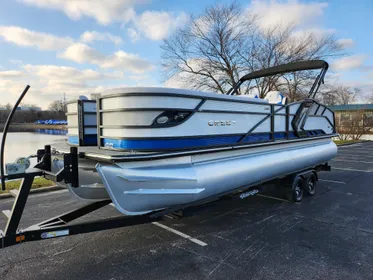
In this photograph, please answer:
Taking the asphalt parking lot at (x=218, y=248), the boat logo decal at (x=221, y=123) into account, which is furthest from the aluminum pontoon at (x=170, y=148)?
the asphalt parking lot at (x=218, y=248)

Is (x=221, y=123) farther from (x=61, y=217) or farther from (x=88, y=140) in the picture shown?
(x=61, y=217)

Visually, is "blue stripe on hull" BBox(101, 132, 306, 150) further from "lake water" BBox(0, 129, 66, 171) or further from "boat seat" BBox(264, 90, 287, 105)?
"lake water" BBox(0, 129, 66, 171)

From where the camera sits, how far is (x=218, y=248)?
3.68 meters

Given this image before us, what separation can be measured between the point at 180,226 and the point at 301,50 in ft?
53.7

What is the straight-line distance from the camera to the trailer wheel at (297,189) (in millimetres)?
5626

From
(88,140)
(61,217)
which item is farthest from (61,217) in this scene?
(88,140)

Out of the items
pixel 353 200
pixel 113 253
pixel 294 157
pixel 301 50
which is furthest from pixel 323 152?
pixel 301 50

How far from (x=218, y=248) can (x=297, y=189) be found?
2875 millimetres

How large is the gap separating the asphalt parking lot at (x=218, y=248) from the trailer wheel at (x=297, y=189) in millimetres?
354

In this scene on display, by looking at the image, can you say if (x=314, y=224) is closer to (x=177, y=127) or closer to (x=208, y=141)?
(x=208, y=141)

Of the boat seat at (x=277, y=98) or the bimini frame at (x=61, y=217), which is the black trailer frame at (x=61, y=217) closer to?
the bimini frame at (x=61, y=217)

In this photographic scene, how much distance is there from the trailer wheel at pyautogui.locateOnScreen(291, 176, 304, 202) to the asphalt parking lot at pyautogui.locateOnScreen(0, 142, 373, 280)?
35 centimetres

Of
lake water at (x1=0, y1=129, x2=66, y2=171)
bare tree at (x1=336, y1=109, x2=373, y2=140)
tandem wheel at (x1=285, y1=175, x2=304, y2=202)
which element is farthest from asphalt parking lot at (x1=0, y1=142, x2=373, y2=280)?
bare tree at (x1=336, y1=109, x2=373, y2=140)

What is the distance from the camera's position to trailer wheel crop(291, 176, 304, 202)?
222 inches
